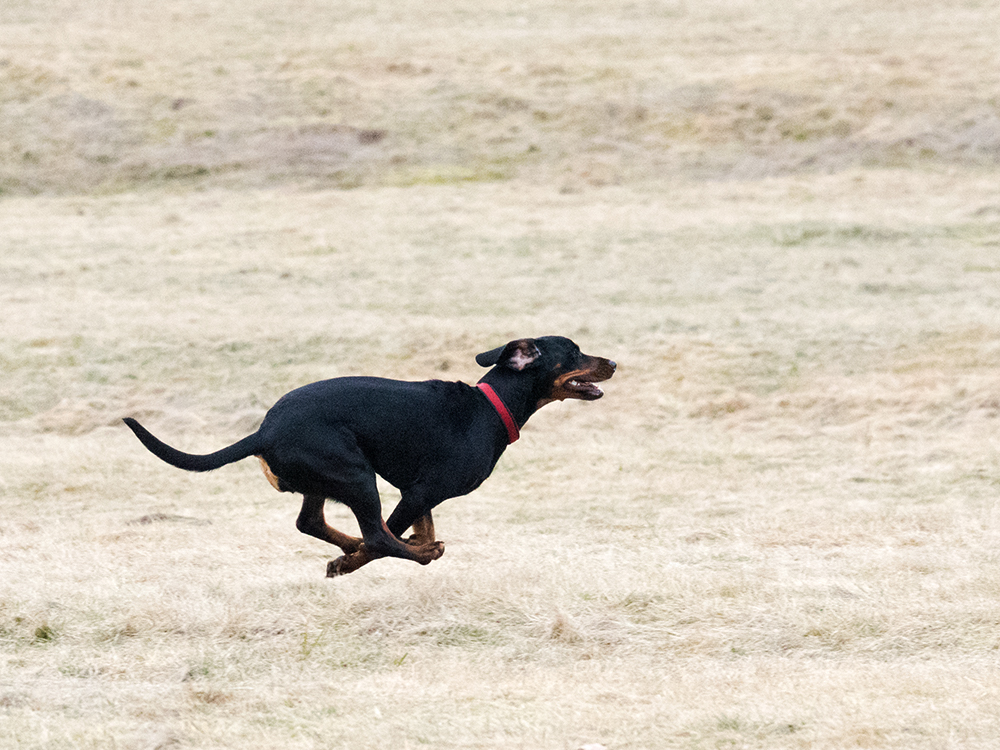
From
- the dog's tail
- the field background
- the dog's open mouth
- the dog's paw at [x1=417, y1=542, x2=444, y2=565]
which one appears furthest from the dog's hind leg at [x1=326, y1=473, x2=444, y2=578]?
the dog's open mouth

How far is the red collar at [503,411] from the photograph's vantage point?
262 inches

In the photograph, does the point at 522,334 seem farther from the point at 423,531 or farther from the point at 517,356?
the point at 423,531

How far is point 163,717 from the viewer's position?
513cm

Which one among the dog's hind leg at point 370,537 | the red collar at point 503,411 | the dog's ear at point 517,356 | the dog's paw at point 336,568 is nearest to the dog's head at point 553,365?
the dog's ear at point 517,356

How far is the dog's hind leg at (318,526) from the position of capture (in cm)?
653

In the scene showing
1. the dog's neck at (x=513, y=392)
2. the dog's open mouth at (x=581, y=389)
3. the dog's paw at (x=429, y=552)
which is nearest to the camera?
the dog's paw at (x=429, y=552)

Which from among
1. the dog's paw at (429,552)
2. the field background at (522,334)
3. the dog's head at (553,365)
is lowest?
the field background at (522,334)

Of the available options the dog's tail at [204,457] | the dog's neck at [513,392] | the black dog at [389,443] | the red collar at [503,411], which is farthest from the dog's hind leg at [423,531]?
the dog's tail at [204,457]

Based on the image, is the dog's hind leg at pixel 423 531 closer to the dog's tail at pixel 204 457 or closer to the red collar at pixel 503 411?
the red collar at pixel 503 411

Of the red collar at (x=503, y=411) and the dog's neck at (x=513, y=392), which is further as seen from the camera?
the dog's neck at (x=513, y=392)

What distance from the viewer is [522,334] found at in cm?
1500

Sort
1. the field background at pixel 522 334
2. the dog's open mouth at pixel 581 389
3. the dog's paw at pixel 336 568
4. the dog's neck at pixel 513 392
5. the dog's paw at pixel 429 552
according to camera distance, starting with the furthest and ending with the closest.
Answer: the dog's open mouth at pixel 581 389 < the dog's neck at pixel 513 392 < the dog's paw at pixel 336 568 < the dog's paw at pixel 429 552 < the field background at pixel 522 334

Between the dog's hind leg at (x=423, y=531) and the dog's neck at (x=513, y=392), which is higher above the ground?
the dog's neck at (x=513, y=392)

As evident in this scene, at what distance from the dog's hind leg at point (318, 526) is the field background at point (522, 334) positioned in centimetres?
30
